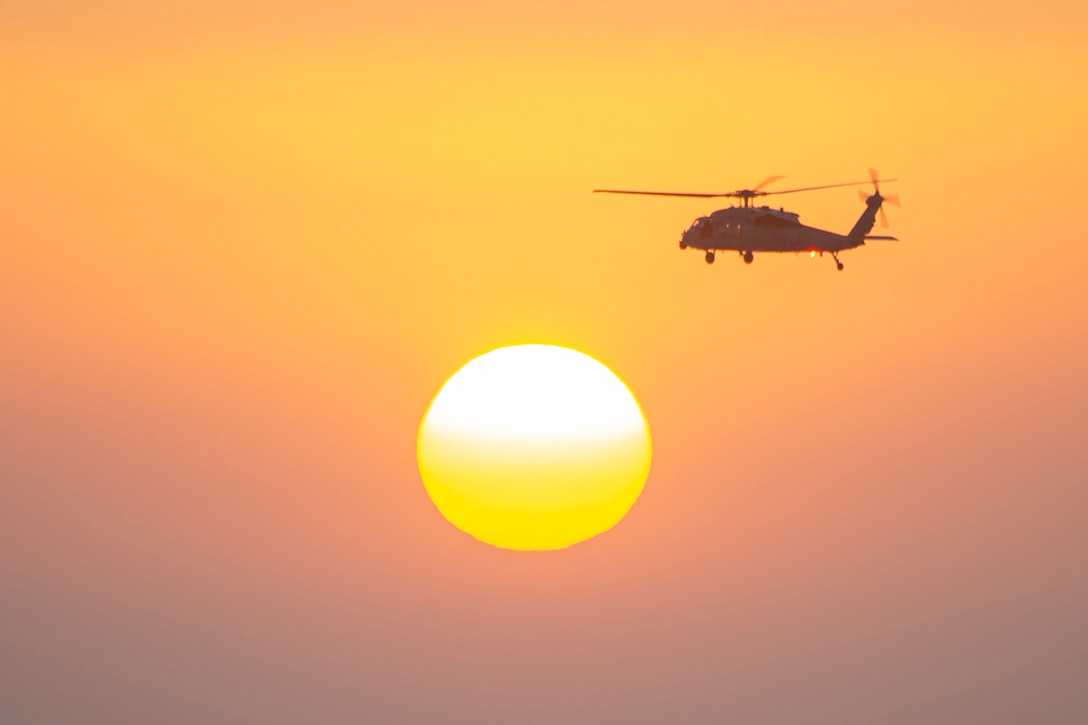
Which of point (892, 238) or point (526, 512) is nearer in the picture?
point (892, 238)

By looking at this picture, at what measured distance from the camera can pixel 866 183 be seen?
377 feet

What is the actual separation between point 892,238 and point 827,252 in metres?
5.29

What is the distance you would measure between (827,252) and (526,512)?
84979 mm

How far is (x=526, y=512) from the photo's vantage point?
19400 centimetres

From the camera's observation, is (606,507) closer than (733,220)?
No

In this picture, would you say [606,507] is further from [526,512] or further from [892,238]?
[892,238]

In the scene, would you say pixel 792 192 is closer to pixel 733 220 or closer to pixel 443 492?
pixel 733 220

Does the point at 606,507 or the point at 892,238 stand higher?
the point at 606,507

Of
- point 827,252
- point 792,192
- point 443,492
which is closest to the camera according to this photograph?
point 792,192

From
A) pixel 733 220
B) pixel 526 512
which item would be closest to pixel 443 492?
pixel 526 512

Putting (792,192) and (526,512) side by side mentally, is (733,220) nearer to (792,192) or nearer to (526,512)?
(792,192)

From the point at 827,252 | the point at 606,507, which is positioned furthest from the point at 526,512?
the point at 827,252

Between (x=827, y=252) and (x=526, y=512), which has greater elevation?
(x=526, y=512)

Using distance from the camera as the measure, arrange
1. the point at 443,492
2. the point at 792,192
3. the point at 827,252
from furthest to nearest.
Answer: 1. the point at 443,492
2. the point at 827,252
3. the point at 792,192
